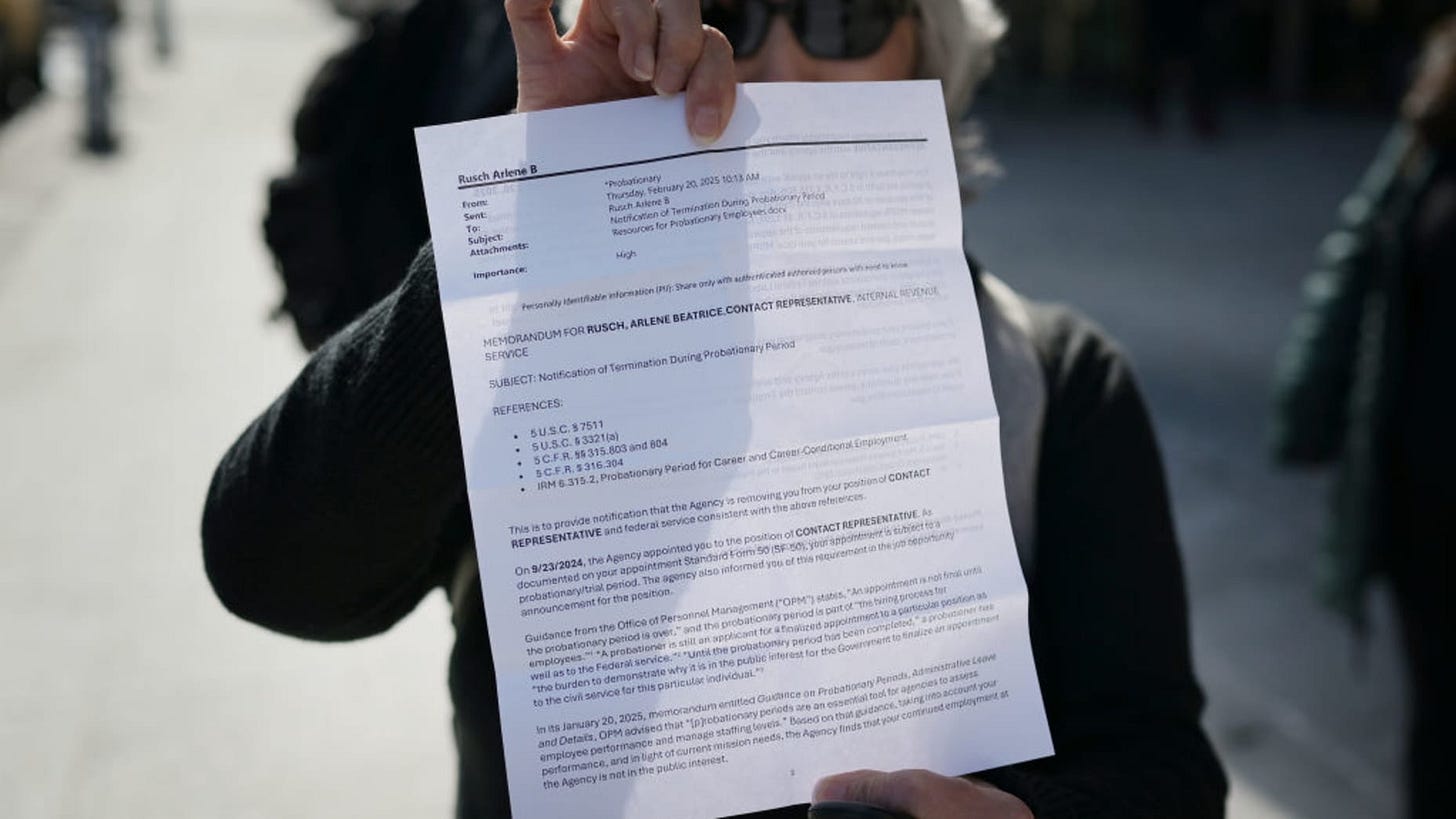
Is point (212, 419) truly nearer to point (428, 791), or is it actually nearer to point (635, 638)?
point (428, 791)

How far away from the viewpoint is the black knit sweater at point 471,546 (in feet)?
3.24

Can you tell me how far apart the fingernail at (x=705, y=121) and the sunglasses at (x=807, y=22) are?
0.36 meters

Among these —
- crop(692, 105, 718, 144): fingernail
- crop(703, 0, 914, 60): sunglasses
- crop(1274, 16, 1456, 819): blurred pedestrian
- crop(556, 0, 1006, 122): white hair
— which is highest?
crop(692, 105, 718, 144): fingernail

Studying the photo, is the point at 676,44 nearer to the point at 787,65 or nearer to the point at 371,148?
the point at 787,65

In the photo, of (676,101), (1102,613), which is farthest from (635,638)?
(1102,613)

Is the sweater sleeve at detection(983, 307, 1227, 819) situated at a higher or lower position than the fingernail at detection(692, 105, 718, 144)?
lower

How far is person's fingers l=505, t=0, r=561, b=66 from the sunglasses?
12.3 inches

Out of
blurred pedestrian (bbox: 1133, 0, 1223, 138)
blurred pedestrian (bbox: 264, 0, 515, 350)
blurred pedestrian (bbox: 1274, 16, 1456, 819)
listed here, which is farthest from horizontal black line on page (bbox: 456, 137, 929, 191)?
blurred pedestrian (bbox: 1133, 0, 1223, 138)

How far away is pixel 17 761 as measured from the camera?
2.79 metres

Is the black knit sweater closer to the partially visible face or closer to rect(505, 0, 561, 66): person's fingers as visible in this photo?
rect(505, 0, 561, 66): person's fingers

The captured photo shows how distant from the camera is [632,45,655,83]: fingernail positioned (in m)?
0.91

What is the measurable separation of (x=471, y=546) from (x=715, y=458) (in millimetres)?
367

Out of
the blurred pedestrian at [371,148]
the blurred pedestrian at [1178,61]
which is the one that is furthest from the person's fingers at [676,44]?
the blurred pedestrian at [1178,61]

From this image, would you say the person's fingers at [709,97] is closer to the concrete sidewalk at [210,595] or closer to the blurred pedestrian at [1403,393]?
the blurred pedestrian at [1403,393]
